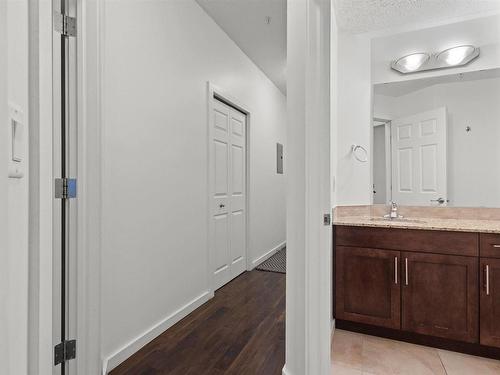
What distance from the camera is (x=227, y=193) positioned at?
332 cm

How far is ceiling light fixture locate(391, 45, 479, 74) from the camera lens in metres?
2.40

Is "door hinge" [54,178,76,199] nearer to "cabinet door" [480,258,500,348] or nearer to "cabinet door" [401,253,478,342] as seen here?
"cabinet door" [401,253,478,342]

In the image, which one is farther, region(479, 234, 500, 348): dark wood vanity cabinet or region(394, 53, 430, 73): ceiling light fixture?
region(394, 53, 430, 73): ceiling light fixture

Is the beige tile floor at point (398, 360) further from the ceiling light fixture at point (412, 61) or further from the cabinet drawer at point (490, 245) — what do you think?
the ceiling light fixture at point (412, 61)

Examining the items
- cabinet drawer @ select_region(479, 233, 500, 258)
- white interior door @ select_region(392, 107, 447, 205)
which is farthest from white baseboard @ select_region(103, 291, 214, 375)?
cabinet drawer @ select_region(479, 233, 500, 258)

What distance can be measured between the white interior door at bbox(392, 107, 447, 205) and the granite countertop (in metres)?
0.09

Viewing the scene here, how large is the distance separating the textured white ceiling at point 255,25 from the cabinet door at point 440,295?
2.43 meters

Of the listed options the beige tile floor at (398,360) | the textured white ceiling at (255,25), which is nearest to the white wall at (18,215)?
the beige tile floor at (398,360)

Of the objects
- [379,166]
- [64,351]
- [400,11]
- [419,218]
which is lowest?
[64,351]

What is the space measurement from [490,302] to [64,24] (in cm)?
292

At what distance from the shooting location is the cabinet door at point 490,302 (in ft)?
5.99

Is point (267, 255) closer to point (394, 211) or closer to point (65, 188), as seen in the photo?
point (394, 211)

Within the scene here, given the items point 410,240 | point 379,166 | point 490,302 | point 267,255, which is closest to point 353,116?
point 379,166

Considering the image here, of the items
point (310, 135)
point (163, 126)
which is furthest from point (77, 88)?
point (310, 135)
